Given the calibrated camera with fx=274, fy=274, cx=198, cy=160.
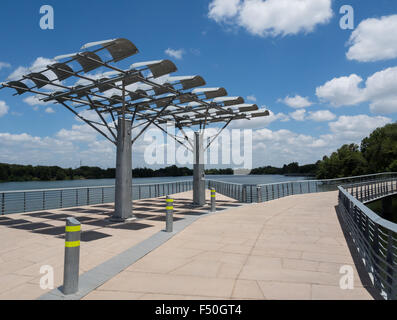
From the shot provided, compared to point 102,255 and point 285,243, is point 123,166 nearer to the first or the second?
point 102,255

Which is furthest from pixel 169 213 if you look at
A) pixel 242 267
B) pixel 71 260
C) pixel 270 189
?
pixel 270 189

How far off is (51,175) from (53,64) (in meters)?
79.7

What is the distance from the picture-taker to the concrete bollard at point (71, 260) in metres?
3.90

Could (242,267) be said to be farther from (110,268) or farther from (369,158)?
(369,158)

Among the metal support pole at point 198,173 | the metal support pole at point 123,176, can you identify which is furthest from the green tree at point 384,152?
the metal support pole at point 123,176

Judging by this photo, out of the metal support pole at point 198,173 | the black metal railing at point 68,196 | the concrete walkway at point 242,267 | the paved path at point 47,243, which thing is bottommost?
the paved path at point 47,243

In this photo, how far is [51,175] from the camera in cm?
7831

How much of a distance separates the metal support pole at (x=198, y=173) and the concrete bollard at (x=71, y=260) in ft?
34.6

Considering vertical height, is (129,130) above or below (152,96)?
below

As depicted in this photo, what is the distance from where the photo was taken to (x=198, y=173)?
575 inches

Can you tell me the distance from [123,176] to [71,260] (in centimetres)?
632

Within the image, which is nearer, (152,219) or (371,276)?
(371,276)

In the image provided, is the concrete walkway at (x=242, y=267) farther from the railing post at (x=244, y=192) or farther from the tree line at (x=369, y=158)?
the tree line at (x=369, y=158)
